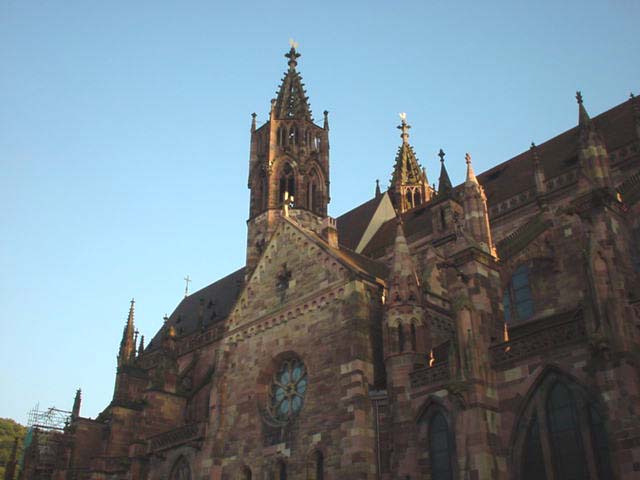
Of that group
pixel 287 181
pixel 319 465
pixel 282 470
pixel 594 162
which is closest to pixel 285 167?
pixel 287 181

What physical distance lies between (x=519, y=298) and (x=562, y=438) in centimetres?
1005

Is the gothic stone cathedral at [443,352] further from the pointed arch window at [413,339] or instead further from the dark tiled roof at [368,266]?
the dark tiled roof at [368,266]

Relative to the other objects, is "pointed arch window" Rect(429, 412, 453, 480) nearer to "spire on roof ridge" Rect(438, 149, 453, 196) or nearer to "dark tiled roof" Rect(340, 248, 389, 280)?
"dark tiled roof" Rect(340, 248, 389, 280)

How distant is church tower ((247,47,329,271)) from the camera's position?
40.9 metres

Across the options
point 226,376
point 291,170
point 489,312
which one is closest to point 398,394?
point 489,312

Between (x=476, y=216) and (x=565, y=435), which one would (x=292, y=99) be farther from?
(x=565, y=435)

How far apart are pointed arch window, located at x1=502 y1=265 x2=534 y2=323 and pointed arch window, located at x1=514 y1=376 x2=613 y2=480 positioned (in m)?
8.62

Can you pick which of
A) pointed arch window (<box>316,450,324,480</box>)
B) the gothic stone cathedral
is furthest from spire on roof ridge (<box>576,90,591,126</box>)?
pointed arch window (<box>316,450,324,480</box>)

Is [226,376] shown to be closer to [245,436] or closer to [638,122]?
[245,436]

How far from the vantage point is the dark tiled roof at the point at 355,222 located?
38844 millimetres

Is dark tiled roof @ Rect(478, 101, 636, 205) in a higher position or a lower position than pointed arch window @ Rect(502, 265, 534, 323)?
higher

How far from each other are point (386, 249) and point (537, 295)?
10274mm

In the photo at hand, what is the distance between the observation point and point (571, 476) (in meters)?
15.5

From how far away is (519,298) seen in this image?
25484 millimetres
